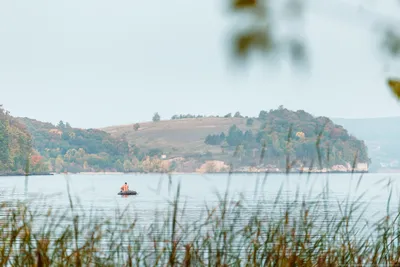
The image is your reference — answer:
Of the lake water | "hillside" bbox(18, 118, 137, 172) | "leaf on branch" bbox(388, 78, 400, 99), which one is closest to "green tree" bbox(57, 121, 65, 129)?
"hillside" bbox(18, 118, 137, 172)

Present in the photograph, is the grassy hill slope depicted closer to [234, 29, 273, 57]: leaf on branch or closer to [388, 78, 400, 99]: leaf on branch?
[388, 78, 400, 99]: leaf on branch

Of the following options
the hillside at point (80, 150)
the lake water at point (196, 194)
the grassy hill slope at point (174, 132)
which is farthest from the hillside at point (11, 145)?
the grassy hill slope at point (174, 132)

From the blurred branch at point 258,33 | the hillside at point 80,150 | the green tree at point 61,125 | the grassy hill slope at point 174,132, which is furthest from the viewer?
the green tree at point 61,125

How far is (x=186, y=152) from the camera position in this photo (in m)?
124

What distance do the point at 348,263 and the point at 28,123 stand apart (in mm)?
141043

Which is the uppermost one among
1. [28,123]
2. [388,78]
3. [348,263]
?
[28,123]

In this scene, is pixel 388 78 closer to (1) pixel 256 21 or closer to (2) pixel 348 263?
(1) pixel 256 21

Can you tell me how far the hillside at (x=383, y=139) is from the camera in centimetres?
14750

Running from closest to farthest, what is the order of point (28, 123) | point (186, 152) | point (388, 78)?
point (388, 78) → point (186, 152) → point (28, 123)

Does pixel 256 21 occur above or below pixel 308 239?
above

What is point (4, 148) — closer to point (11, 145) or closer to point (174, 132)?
point (11, 145)

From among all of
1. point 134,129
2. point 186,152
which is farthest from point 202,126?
point 186,152

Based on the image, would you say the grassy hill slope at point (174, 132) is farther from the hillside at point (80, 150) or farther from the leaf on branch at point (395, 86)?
the leaf on branch at point (395, 86)

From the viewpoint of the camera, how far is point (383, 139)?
14925 centimetres
